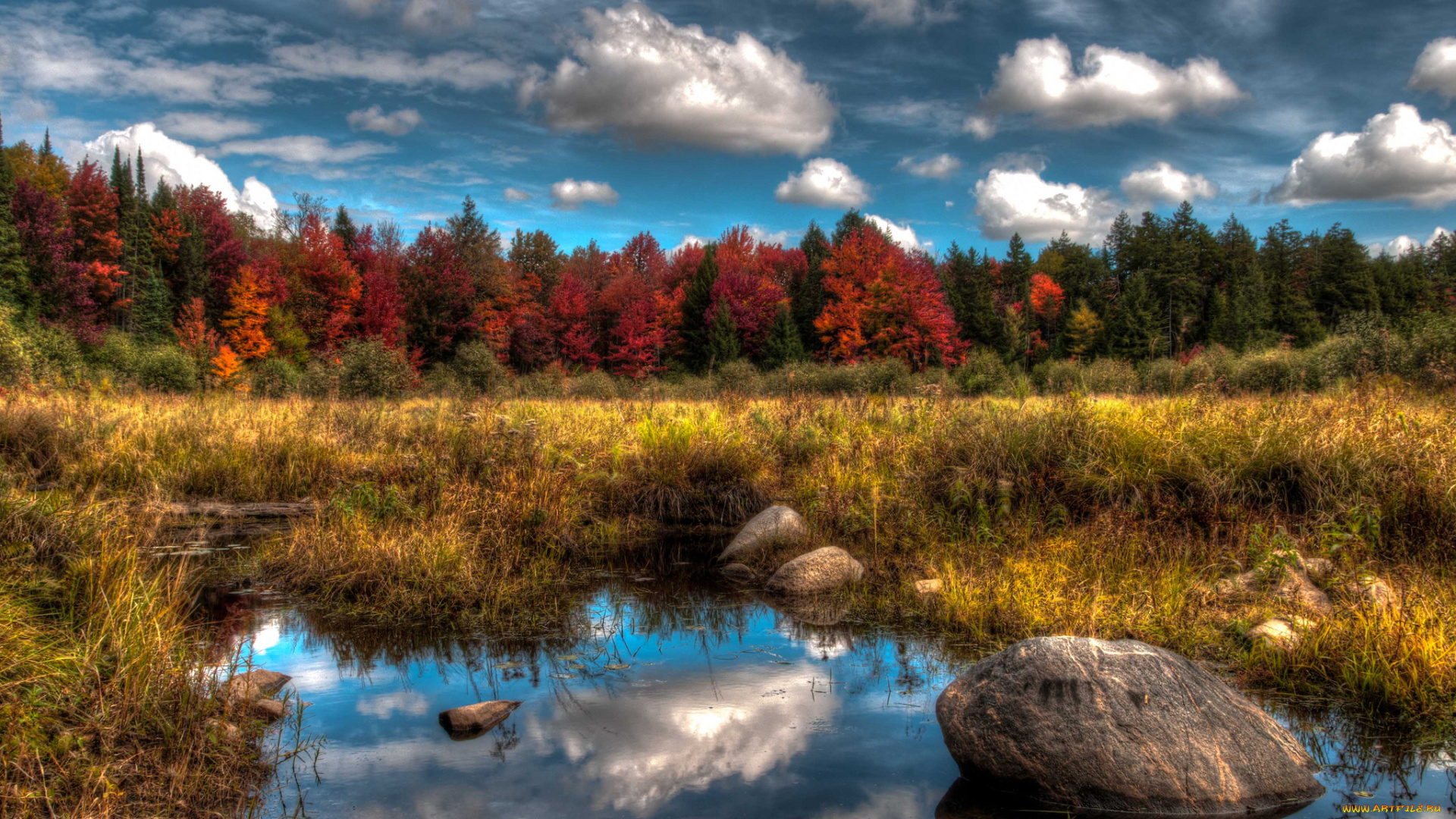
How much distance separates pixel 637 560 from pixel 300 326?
1334 inches

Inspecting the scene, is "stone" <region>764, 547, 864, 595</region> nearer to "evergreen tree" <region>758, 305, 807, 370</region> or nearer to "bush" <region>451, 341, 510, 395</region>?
"bush" <region>451, 341, 510, 395</region>

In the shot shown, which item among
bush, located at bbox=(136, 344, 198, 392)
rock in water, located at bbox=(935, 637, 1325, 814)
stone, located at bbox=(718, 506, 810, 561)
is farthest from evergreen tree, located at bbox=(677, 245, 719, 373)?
rock in water, located at bbox=(935, 637, 1325, 814)

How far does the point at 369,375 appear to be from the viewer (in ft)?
51.6

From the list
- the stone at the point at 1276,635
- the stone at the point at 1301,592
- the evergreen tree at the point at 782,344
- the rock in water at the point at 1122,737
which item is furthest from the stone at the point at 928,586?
the evergreen tree at the point at 782,344

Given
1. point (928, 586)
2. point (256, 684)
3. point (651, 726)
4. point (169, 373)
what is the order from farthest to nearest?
point (169, 373)
point (928, 586)
point (651, 726)
point (256, 684)

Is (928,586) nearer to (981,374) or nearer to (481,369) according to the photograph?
(481,369)

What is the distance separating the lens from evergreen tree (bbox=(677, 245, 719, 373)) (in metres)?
39.0

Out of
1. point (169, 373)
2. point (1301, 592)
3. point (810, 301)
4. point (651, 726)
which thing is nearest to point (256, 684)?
point (651, 726)

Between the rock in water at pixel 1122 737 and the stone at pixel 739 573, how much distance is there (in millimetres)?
3279

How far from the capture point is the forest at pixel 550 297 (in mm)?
30906

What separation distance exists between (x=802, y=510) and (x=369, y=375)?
11297 mm

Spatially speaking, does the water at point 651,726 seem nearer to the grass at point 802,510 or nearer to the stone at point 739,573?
the grass at point 802,510

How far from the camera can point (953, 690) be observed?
3.66m

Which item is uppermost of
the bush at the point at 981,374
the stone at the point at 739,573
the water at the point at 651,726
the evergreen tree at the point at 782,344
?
the evergreen tree at the point at 782,344
